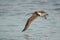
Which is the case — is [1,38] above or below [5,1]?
above

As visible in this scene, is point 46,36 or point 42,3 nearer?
point 46,36

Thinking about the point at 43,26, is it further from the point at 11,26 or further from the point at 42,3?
the point at 42,3

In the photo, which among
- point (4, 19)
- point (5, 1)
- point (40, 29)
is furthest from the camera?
point (5, 1)

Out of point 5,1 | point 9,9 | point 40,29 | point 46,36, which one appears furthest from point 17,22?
point 5,1

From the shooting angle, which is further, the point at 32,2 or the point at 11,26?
the point at 32,2

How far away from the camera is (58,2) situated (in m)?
15.6

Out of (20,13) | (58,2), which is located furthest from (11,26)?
(58,2)

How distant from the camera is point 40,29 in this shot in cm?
1035

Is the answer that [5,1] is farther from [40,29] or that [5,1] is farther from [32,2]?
[40,29]

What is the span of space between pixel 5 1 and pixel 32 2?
1270 mm

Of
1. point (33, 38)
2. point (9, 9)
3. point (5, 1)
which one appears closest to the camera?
point (33, 38)

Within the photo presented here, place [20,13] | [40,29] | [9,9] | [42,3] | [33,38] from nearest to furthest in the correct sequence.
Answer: [33,38], [40,29], [20,13], [9,9], [42,3]

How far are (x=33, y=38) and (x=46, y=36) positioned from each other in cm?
35

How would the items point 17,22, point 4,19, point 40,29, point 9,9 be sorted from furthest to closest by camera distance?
1. point 9,9
2. point 4,19
3. point 17,22
4. point 40,29
